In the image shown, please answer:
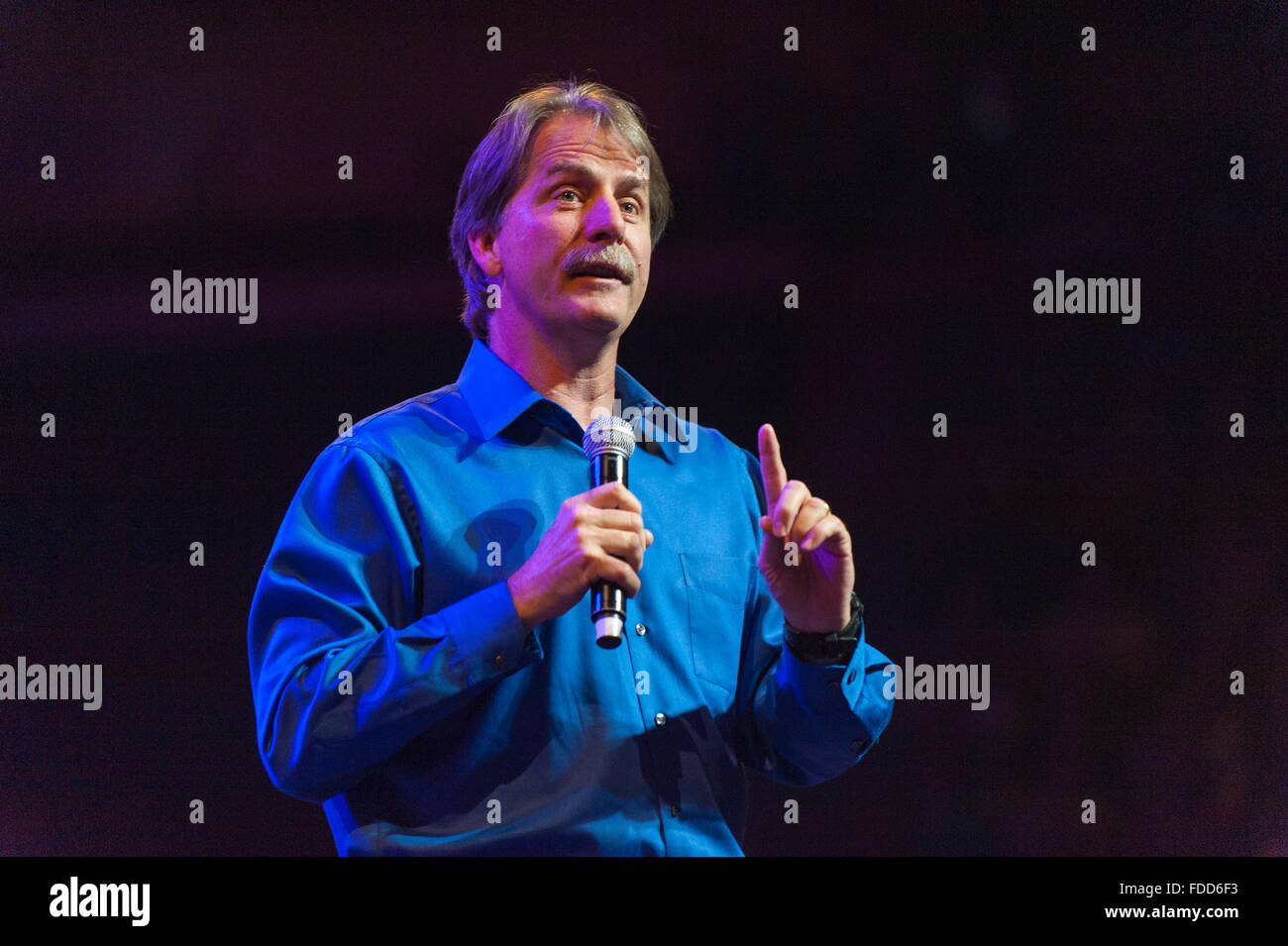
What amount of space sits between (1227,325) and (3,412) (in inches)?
93.9

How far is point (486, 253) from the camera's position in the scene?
236 centimetres

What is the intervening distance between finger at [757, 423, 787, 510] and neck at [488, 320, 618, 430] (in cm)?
35

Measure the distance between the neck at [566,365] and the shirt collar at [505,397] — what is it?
0.12ft

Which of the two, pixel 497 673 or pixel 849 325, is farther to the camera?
pixel 849 325

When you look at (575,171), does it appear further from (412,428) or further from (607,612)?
(607,612)

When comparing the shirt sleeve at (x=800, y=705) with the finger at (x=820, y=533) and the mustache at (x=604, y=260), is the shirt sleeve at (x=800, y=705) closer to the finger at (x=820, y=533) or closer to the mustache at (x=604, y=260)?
the finger at (x=820, y=533)

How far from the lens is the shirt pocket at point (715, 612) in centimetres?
213

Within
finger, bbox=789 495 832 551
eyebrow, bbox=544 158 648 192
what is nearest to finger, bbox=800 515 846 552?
finger, bbox=789 495 832 551

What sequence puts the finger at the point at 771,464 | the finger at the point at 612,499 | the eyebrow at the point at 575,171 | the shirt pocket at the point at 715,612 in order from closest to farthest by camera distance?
1. the finger at the point at 612,499
2. the finger at the point at 771,464
3. the shirt pocket at the point at 715,612
4. the eyebrow at the point at 575,171

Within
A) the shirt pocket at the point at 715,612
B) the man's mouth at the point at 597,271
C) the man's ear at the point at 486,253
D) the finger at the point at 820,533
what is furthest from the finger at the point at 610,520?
the man's ear at the point at 486,253

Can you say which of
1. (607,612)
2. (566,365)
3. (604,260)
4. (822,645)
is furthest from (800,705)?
(604,260)

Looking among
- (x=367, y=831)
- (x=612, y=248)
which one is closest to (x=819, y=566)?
(x=612, y=248)

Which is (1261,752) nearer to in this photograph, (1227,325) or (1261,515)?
(1261,515)

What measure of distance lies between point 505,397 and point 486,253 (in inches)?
13.0
